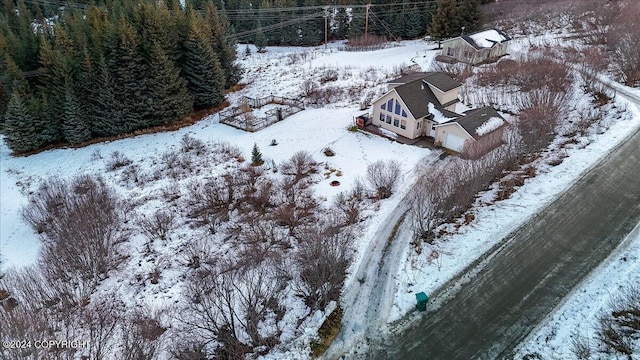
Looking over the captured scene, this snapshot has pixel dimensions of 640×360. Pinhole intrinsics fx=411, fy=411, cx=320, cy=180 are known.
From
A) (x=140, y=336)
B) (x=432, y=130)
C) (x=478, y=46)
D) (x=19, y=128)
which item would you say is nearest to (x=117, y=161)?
(x=19, y=128)

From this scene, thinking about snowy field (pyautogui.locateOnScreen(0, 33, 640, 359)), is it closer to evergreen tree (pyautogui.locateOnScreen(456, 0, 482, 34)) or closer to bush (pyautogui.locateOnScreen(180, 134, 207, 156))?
bush (pyautogui.locateOnScreen(180, 134, 207, 156))

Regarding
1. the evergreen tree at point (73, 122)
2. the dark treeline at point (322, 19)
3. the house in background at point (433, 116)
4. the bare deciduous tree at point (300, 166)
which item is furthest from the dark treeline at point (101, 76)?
the dark treeline at point (322, 19)

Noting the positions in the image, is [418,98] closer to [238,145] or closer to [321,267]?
[238,145]

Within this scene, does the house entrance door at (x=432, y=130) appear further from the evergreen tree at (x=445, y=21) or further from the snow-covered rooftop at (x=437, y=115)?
the evergreen tree at (x=445, y=21)

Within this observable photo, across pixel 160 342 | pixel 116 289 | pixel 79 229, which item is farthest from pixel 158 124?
pixel 160 342

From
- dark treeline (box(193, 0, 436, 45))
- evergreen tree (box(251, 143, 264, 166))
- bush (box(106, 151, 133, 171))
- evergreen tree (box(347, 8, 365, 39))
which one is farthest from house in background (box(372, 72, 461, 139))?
evergreen tree (box(347, 8, 365, 39))

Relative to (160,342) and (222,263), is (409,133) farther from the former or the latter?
(160,342)
